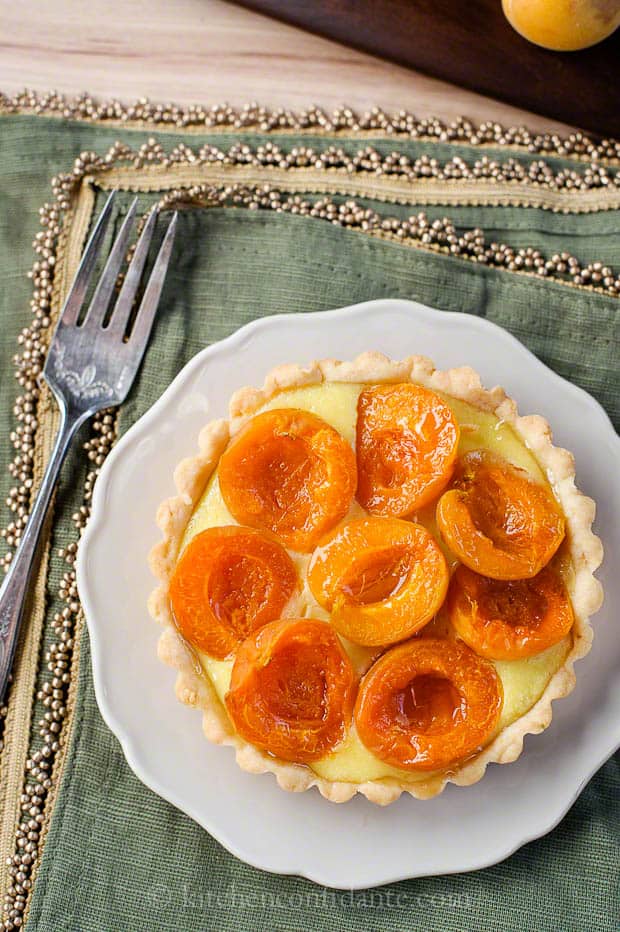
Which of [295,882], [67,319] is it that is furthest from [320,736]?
[67,319]

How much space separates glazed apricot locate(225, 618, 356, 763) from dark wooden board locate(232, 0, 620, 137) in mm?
1964

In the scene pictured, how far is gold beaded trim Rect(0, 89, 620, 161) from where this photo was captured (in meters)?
3.14

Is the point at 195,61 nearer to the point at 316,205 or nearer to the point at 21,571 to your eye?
the point at 316,205

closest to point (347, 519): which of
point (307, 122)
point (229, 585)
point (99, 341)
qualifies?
point (229, 585)

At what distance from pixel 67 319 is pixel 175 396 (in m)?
0.49

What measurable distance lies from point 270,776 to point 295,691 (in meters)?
0.41

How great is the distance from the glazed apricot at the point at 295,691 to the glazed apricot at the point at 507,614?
1.10ft

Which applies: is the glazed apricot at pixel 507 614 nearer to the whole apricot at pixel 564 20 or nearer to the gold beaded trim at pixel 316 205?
the gold beaded trim at pixel 316 205

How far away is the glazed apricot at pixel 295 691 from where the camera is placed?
2350mm

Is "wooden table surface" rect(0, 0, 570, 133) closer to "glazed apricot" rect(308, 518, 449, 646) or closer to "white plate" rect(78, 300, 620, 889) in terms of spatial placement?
"white plate" rect(78, 300, 620, 889)

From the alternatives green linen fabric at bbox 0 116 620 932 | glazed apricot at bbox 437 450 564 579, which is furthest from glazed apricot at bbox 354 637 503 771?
green linen fabric at bbox 0 116 620 932

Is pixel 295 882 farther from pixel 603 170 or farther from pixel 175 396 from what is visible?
pixel 603 170

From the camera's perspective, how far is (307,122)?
317cm

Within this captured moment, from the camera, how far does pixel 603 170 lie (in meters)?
3.10
